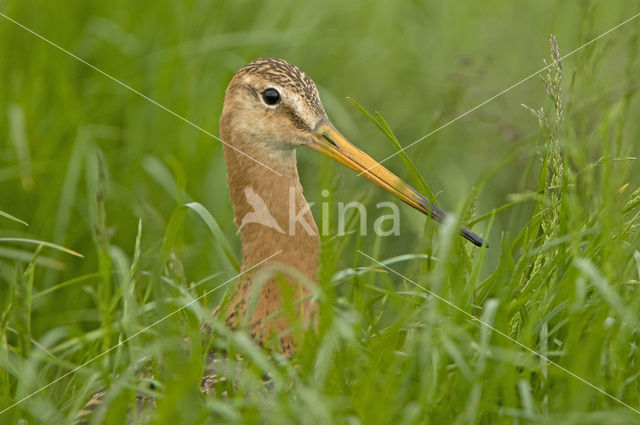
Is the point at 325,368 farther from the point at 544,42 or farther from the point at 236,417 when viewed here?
the point at 544,42

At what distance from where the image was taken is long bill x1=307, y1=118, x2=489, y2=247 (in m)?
2.91

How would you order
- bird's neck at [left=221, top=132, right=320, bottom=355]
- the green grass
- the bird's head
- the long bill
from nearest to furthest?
the green grass → bird's neck at [left=221, top=132, right=320, bottom=355] → the long bill → the bird's head

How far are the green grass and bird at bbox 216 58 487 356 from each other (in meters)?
0.16

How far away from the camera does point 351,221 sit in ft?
8.16

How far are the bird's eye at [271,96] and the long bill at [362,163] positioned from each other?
18cm

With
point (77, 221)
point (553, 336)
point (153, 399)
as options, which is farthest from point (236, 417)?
point (77, 221)

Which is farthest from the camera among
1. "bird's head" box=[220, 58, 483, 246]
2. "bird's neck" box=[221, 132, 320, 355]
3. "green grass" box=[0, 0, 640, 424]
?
"bird's head" box=[220, 58, 483, 246]

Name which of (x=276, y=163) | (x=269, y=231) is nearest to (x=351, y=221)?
(x=269, y=231)

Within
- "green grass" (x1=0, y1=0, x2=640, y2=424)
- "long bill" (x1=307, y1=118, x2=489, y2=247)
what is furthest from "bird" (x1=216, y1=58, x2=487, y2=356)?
"green grass" (x1=0, y1=0, x2=640, y2=424)

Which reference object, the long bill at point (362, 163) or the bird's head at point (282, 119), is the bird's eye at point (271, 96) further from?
the long bill at point (362, 163)

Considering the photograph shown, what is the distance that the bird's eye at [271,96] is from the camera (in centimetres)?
313

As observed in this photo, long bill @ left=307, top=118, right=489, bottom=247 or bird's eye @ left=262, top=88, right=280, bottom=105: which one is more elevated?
bird's eye @ left=262, top=88, right=280, bottom=105

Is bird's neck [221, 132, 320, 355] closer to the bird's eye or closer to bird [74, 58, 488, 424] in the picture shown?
bird [74, 58, 488, 424]

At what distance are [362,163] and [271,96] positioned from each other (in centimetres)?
41
